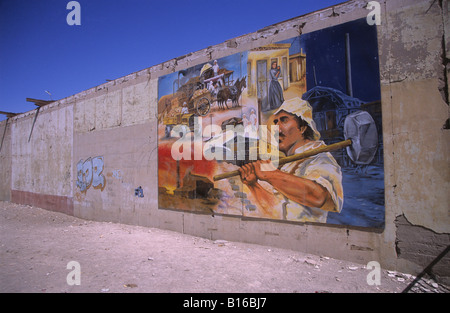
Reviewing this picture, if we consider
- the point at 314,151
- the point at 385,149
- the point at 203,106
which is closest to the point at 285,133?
the point at 314,151

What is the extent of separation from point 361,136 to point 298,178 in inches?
53.2

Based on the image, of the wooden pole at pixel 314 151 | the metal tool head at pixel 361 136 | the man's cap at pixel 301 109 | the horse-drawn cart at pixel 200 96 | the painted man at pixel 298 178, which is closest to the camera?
the metal tool head at pixel 361 136

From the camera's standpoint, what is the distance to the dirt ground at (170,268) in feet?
12.7

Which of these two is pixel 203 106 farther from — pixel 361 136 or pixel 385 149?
pixel 385 149

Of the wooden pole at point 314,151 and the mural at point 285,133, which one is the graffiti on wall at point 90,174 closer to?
the mural at point 285,133

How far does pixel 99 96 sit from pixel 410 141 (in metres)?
9.58

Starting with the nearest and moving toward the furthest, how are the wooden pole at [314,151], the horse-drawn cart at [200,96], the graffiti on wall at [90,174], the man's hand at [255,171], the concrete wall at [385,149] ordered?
the concrete wall at [385,149]
the wooden pole at [314,151]
the man's hand at [255,171]
the horse-drawn cart at [200,96]
the graffiti on wall at [90,174]

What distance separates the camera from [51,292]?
3705mm

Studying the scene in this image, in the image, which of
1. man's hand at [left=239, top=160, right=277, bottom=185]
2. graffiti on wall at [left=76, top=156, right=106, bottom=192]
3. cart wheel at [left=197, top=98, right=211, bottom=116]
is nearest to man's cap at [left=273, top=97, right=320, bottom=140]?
man's hand at [left=239, top=160, right=277, bottom=185]

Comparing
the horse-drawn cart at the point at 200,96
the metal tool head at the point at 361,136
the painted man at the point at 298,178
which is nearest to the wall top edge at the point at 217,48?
the horse-drawn cart at the point at 200,96

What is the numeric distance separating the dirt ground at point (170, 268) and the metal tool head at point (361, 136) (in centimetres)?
184

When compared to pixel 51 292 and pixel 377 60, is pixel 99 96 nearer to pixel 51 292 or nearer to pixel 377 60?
pixel 51 292

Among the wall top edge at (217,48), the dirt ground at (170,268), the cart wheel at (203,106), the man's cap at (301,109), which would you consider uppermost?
the wall top edge at (217,48)

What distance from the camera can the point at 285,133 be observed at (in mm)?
5504
